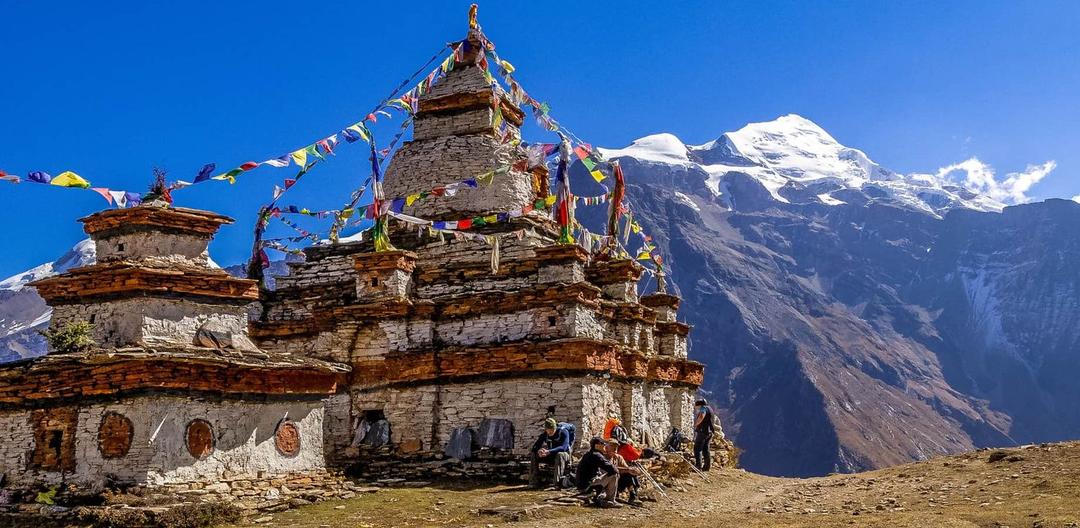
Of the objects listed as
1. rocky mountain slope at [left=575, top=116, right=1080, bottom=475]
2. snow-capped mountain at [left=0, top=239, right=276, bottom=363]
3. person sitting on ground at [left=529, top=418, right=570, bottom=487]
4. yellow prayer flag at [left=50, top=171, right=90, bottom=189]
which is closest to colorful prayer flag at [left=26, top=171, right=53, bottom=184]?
yellow prayer flag at [left=50, top=171, right=90, bottom=189]

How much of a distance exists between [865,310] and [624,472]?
125707 mm

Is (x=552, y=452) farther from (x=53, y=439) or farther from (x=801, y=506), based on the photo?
(x=53, y=439)

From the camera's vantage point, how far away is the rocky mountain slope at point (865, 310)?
102m

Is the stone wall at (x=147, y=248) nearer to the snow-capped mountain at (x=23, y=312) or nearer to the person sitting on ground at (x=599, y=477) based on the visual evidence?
the person sitting on ground at (x=599, y=477)

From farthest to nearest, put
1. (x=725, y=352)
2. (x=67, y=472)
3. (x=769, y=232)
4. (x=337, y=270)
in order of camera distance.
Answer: (x=769, y=232) < (x=725, y=352) < (x=337, y=270) < (x=67, y=472)

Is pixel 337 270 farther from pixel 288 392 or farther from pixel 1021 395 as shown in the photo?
pixel 1021 395

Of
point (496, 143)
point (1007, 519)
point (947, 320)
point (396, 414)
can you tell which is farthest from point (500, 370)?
point (947, 320)

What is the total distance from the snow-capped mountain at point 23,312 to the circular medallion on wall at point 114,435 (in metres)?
78.4

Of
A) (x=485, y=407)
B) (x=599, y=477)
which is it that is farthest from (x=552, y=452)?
(x=485, y=407)

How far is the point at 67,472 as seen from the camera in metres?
13.4

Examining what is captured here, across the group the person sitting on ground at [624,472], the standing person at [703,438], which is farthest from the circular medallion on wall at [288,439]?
the standing person at [703,438]

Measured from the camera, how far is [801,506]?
1564 centimetres

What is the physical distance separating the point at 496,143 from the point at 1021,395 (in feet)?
378

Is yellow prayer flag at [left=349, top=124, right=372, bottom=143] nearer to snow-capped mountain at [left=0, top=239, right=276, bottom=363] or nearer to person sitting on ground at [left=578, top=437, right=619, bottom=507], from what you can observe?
person sitting on ground at [left=578, top=437, right=619, bottom=507]
